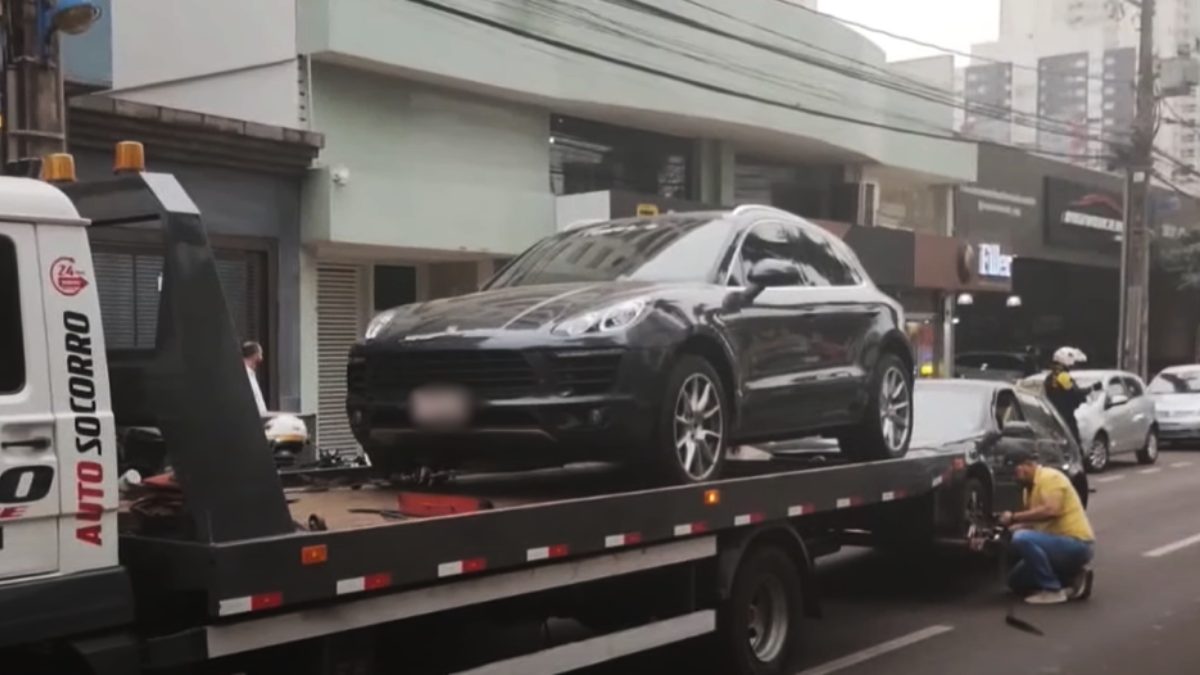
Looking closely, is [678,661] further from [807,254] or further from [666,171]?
[666,171]

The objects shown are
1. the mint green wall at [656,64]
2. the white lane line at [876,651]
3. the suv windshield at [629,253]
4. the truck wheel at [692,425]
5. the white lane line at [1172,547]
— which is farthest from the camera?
the mint green wall at [656,64]

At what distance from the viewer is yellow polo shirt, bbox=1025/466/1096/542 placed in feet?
31.9

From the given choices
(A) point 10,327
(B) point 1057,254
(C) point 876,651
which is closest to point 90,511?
(A) point 10,327

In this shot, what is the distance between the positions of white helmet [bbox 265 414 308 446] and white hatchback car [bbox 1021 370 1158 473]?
521 inches

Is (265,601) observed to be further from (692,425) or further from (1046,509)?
(1046,509)

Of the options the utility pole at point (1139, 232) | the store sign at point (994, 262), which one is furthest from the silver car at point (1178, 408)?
the store sign at point (994, 262)

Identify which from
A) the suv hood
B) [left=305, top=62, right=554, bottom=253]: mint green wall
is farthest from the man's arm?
[left=305, top=62, right=554, bottom=253]: mint green wall

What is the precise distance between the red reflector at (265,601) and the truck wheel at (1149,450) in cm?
1915

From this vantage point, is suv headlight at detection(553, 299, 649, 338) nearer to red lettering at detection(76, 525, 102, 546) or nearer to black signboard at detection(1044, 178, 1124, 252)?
red lettering at detection(76, 525, 102, 546)

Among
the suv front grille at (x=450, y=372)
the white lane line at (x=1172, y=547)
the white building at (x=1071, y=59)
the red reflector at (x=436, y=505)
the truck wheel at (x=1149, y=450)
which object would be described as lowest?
the truck wheel at (x=1149, y=450)

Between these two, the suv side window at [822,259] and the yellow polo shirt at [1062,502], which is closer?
the suv side window at [822,259]

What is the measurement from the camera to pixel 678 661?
755 centimetres

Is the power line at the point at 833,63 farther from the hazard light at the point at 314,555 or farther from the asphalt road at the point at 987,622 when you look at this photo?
the hazard light at the point at 314,555

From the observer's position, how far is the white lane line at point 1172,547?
12075 millimetres
